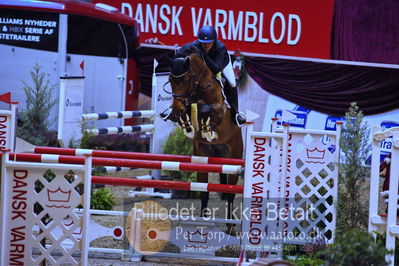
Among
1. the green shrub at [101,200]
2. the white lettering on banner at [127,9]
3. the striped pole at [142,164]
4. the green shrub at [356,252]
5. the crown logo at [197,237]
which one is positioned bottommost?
the crown logo at [197,237]

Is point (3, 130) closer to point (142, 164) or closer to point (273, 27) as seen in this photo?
point (142, 164)

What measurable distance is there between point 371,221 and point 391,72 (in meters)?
7.73

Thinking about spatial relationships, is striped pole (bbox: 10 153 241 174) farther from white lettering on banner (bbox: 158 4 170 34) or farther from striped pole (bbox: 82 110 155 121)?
white lettering on banner (bbox: 158 4 170 34)

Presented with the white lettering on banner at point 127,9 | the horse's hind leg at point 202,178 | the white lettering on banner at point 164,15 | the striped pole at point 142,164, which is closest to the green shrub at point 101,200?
the horse's hind leg at point 202,178

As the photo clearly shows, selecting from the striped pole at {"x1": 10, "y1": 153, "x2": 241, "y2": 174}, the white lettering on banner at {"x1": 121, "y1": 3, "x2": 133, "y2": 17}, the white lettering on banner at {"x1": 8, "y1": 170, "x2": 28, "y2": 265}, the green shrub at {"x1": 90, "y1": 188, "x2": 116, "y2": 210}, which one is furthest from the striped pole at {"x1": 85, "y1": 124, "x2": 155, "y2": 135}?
the white lettering on banner at {"x1": 8, "y1": 170, "x2": 28, "y2": 265}

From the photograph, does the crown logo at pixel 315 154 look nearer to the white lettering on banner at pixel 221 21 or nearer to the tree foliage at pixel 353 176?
the tree foliage at pixel 353 176

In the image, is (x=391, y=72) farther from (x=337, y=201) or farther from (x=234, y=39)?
(x=337, y=201)

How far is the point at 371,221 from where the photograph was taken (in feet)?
16.8

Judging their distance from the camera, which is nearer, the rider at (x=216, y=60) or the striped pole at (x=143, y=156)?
the striped pole at (x=143, y=156)

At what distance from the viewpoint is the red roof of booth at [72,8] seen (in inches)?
479

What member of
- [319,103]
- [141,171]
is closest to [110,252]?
[141,171]

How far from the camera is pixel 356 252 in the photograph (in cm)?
376

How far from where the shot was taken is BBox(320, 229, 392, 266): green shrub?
3742mm

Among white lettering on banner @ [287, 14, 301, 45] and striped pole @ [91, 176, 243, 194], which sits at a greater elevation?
white lettering on banner @ [287, 14, 301, 45]
